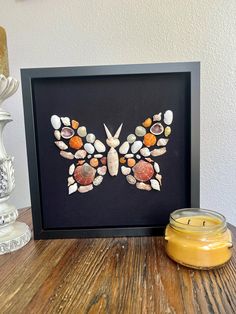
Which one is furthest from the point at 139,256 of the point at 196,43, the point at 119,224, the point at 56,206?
the point at 196,43

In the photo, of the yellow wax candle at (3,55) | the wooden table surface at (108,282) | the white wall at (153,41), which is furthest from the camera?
the white wall at (153,41)

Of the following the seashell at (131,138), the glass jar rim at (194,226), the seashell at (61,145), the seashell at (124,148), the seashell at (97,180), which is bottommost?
the glass jar rim at (194,226)

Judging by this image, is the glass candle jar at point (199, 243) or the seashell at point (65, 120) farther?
the seashell at point (65, 120)

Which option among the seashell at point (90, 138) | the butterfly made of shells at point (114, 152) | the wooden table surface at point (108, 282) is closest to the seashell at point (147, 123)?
the butterfly made of shells at point (114, 152)

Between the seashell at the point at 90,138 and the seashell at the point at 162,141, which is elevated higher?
the seashell at the point at 90,138

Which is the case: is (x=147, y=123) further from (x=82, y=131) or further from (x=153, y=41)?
(x=153, y=41)

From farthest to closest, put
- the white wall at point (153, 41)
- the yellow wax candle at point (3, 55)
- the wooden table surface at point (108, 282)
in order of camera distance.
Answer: the white wall at point (153, 41)
the yellow wax candle at point (3, 55)
the wooden table surface at point (108, 282)

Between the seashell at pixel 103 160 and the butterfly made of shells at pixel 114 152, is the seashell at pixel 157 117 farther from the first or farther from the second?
the seashell at pixel 103 160

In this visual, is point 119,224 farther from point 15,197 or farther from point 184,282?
point 15,197

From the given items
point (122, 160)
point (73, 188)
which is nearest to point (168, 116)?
point (122, 160)
